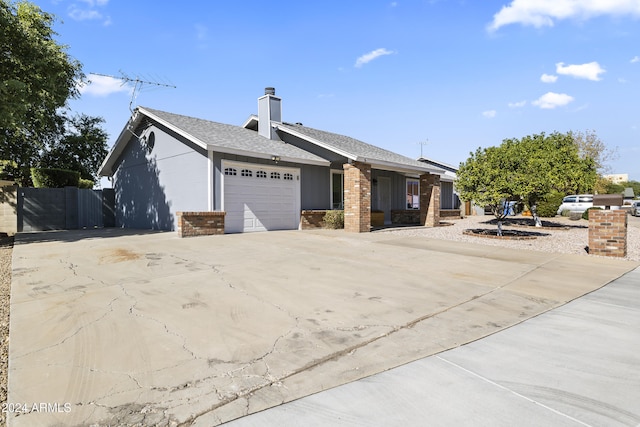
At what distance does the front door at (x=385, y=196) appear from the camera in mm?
Result: 18669

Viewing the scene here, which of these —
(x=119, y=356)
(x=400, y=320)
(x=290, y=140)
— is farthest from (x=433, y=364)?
(x=290, y=140)

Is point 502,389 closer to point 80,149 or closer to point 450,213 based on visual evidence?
point 450,213

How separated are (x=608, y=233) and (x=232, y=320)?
9.68 m

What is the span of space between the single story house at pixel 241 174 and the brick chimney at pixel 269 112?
5 cm

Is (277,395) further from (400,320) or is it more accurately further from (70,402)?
(400,320)

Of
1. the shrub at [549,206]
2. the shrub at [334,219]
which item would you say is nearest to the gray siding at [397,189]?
the shrub at [334,219]

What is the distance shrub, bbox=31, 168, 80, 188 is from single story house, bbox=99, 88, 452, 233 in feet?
7.62

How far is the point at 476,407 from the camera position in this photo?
238 centimetres

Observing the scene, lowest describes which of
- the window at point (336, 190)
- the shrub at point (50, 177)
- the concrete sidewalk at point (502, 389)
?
the concrete sidewalk at point (502, 389)

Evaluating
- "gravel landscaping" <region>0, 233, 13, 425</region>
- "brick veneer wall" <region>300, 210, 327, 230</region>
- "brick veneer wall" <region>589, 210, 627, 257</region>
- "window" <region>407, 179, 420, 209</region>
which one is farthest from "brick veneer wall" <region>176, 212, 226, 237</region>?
"window" <region>407, 179, 420, 209</region>

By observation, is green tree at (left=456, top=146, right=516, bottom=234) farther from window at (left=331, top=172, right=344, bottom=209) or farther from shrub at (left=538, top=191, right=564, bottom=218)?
shrub at (left=538, top=191, right=564, bottom=218)

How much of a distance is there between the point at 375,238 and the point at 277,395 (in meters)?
9.30

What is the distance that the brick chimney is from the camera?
1656cm

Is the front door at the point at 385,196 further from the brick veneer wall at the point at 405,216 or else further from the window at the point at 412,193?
the window at the point at 412,193
